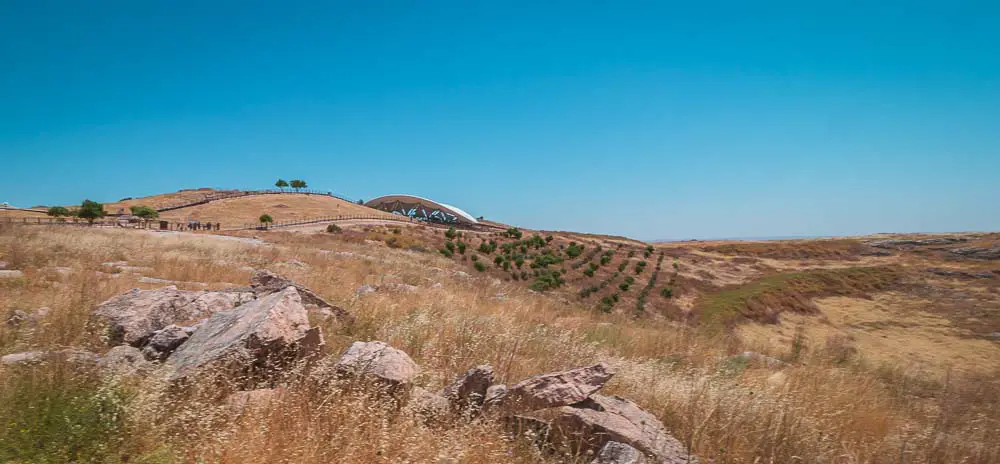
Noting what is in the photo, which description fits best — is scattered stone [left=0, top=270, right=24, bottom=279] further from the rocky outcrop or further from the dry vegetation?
the rocky outcrop

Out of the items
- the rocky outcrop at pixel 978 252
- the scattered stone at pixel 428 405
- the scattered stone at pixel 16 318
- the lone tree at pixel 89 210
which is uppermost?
the lone tree at pixel 89 210

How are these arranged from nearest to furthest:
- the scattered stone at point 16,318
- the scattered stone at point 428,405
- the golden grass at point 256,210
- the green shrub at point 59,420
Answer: the green shrub at point 59,420 < the scattered stone at point 428,405 < the scattered stone at point 16,318 < the golden grass at point 256,210

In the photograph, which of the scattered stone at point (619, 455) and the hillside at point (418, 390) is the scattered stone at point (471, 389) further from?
the scattered stone at point (619, 455)

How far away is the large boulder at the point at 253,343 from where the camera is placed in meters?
3.72

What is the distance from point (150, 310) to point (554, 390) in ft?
17.0

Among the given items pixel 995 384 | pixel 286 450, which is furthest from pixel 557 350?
pixel 995 384

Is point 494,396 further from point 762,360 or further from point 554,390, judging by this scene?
point 762,360

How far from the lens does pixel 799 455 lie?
3592 mm

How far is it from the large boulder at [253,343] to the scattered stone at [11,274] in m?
6.54

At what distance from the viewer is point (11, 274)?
831 cm

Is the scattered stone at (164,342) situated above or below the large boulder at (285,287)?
below

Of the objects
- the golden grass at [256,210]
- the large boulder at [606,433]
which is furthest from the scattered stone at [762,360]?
the golden grass at [256,210]

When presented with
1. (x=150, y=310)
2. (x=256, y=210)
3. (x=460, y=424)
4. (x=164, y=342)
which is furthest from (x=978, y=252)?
(x=256, y=210)

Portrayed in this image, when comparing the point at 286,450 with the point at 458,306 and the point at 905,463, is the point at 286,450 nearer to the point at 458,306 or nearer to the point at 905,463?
the point at 905,463
